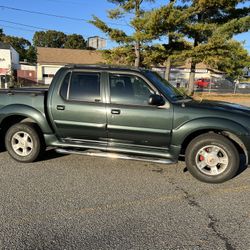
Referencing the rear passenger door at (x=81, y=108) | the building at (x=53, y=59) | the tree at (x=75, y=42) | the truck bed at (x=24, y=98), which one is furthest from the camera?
the tree at (x=75, y=42)

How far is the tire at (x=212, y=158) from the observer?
505 cm

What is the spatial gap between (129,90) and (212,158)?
1.74 m

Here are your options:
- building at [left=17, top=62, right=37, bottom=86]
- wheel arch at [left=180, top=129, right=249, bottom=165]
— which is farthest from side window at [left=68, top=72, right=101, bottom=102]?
building at [left=17, top=62, right=37, bottom=86]

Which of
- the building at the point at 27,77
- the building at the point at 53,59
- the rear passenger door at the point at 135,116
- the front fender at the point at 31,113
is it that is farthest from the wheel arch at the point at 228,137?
the building at the point at 53,59

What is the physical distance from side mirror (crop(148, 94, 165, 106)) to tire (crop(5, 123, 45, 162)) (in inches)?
85.4

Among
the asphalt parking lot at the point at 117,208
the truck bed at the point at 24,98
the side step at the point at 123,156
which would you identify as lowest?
the asphalt parking lot at the point at 117,208

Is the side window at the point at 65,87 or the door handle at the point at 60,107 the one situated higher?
the side window at the point at 65,87

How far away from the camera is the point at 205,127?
5059 mm

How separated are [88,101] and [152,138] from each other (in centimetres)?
127

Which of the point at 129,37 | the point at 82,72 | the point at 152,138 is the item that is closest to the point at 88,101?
the point at 82,72

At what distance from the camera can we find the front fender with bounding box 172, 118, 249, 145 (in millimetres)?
4965

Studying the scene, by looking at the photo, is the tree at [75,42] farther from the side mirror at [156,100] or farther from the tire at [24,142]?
the side mirror at [156,100]

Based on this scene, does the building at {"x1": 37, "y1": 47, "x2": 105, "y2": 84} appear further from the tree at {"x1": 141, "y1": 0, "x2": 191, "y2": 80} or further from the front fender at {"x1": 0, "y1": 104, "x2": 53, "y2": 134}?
the front fender at {"x1": 0, "y1": 104, "x2": 53, "y2": 134}

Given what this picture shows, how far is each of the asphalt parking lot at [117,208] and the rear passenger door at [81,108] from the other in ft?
1.93
